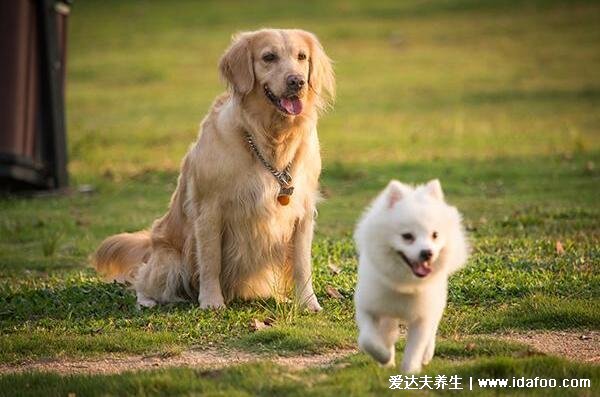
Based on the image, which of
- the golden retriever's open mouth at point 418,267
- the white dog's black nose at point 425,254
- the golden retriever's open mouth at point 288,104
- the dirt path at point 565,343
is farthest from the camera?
the golden retriever's open mouth at point 288,104

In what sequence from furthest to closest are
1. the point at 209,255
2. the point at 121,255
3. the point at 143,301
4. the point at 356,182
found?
the point at 356,182 → the point at 121,255 → the point at 143,301 → the point at 209,255

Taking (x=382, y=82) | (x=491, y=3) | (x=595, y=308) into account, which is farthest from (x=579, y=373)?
(x=491, y=3)

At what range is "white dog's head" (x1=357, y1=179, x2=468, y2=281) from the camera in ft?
18.9

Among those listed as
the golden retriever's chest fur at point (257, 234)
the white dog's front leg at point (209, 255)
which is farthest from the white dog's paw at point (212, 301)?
the golden retriever's chest fur at point (257, 234)

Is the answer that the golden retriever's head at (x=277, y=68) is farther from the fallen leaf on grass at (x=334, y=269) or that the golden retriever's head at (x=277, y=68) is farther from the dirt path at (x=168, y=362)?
the dirt path at (x=168, y=362)

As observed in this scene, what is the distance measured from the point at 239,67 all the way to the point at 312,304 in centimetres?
191

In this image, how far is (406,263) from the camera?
5.89 m

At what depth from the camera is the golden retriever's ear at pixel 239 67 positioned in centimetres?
826

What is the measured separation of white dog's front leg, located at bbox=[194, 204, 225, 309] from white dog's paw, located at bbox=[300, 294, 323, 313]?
2.09ft

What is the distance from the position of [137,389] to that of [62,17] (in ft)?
36.6

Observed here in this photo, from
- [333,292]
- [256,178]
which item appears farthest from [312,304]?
[256,178]

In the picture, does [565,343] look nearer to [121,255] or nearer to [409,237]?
[409,237]

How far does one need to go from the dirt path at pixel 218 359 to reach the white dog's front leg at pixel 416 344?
72 cm

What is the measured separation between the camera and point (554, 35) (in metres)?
38.8
